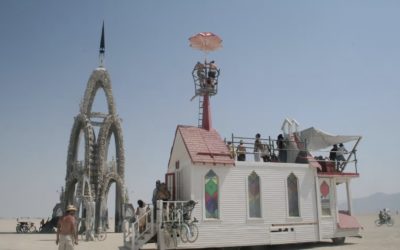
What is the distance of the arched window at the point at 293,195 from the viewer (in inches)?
792

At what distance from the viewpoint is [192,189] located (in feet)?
58.6

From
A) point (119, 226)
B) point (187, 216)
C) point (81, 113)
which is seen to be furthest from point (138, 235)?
point (81, 113)

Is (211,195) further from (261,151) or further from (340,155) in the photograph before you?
(340,155)

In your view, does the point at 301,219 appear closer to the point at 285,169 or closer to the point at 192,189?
the point at 285,169

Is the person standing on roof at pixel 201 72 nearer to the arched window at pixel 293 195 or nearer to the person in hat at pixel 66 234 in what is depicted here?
the arched window at pixel 293 195

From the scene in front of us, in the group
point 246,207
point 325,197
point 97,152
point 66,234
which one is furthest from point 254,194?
point 97,152

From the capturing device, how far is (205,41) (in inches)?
908

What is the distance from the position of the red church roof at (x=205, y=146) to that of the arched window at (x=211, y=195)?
26.2 inches

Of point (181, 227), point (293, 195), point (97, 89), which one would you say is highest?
point (97, 89)

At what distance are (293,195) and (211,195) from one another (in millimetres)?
4541

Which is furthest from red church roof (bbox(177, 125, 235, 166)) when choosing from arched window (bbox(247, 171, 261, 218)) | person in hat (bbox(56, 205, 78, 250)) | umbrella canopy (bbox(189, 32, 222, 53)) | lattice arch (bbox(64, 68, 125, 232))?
lattice arch (bbox(64, 68, 125, 232))

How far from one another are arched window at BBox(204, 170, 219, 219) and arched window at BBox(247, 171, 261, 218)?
5.62ft

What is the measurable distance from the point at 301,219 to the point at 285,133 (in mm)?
4755

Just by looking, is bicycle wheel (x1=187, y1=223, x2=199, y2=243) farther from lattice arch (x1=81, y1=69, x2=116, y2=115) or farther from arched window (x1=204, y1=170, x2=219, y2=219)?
lattice arch (x1=81, y1=69, x2=116, y2=115)
